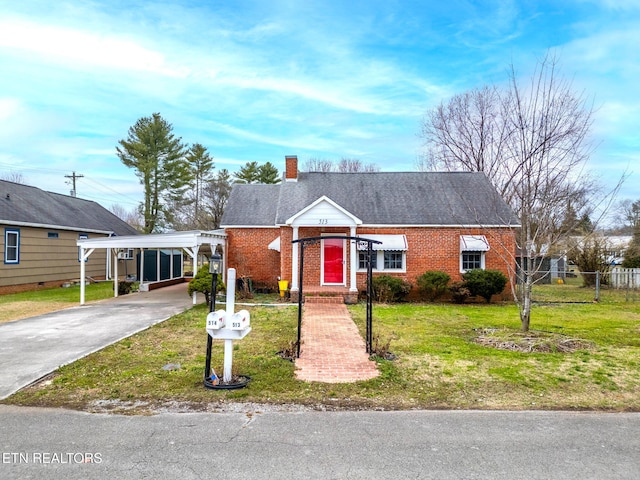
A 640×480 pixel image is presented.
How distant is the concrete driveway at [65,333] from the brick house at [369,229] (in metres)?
4.15

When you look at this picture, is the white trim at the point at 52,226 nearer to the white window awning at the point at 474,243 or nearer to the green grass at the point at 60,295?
the green grass at the point at 60,295

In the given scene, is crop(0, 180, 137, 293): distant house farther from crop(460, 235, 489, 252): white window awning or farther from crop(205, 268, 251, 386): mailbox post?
crop(460, 235, 489, 252): white window awning

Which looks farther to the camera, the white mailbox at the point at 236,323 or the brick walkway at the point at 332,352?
the brick walkway at the point at 332,352

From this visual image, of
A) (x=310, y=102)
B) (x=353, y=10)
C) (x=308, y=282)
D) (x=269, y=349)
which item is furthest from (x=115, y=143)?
(x=269, y=349)

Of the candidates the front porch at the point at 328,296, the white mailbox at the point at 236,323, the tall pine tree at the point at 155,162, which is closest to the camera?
the white mailbox at the point at 236,323

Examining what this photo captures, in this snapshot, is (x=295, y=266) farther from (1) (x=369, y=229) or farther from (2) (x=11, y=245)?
(2) (x=11, y=245)

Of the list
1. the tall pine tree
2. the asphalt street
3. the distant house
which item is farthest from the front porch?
the tall pine tree

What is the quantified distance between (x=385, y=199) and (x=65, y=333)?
12569mm

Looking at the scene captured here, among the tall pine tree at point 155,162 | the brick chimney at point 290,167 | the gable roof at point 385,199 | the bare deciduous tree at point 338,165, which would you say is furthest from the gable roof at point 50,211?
the bare deciduous tree at point 338,165

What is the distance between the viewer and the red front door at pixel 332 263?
54.2 feet

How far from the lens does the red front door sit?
54.2ft

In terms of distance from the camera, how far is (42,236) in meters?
19.2

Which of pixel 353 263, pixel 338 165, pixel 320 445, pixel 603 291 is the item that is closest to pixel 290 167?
pixel 353 263

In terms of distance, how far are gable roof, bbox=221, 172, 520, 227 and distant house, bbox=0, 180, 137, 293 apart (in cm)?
809
